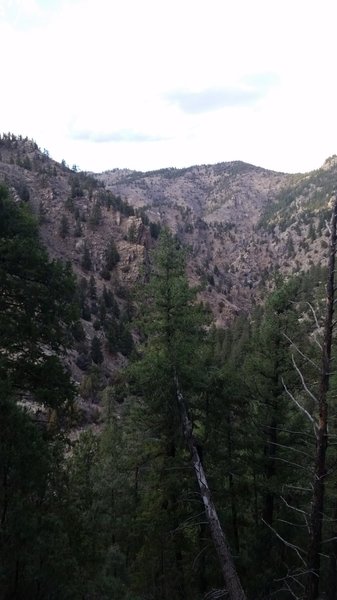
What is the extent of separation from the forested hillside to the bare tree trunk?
43 millimetres

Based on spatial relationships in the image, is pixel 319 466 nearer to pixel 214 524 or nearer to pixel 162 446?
pixel 214 524

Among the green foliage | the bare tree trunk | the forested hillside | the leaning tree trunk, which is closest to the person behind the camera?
the leaning tree trunk

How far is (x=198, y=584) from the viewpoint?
14617mm

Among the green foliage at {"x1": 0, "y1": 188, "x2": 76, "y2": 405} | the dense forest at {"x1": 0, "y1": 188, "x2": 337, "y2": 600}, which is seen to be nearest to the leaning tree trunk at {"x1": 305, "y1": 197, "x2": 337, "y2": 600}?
the dense forest at {"x1": 0, "y1": 188, "x2": 337, "y2": 600}

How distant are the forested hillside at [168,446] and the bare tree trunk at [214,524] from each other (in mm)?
43

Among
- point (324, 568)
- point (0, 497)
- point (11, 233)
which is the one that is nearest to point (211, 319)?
point (11, 233)

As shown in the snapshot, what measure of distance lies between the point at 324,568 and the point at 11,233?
62.4 feet

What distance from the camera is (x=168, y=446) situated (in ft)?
45.4

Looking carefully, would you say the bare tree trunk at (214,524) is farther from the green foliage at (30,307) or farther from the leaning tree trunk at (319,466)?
the green foliage at (30,307)

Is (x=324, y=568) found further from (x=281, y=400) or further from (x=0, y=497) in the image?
(x=0, y=497)

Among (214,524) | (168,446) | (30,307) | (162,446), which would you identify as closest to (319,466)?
(214,524)

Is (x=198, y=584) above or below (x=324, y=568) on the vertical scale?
above

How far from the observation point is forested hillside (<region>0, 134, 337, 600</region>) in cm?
792

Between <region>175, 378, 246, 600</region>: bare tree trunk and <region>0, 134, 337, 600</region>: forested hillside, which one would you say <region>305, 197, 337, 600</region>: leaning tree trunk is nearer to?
<region>0, 134, 337, 600</region>: forested hillside
